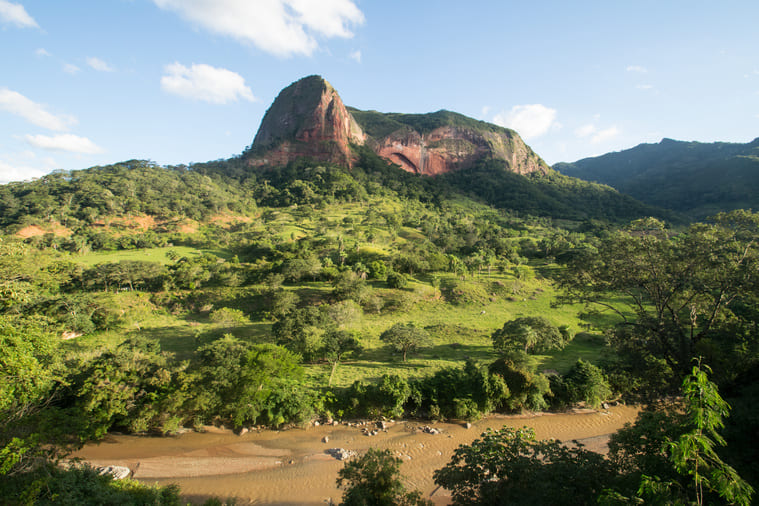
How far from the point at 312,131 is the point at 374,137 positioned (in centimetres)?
3091

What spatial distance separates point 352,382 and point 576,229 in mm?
88349

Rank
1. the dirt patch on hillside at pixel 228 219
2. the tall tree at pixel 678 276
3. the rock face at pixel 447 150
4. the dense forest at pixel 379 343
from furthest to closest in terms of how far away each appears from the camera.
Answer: the rock face at pixel 447 150
the dirt patch on hillside at pixel 228 219
the tall tree at pixel 678 276
the dense forest at pixel 379 343

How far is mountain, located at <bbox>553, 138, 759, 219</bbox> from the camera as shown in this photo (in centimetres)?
9594

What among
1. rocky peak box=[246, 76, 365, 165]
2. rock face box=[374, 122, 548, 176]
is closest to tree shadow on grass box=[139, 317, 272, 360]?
rocky peak box=[246, 76, 365, 165]

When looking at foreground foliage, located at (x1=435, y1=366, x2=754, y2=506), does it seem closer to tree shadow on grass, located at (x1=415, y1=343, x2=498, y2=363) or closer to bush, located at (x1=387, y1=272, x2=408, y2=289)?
tree shadow on grass, located at (x1=415, y1=343, x2=498, y2=363)

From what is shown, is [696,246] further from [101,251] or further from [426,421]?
[101,251]

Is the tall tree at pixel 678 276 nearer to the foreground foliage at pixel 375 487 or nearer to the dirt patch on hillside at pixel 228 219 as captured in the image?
the foreground foliage at pixel 375 487

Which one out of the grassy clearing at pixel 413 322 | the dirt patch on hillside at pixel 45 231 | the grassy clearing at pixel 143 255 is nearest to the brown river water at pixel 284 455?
the grassy clearing at pixel 413 322

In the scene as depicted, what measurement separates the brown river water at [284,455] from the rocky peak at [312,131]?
112 m

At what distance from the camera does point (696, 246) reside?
11648 millimetres

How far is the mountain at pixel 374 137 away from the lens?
12106 cm

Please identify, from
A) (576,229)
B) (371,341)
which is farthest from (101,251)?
(576,229)

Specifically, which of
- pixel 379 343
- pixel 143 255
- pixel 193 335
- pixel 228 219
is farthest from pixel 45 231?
pixel 379 343

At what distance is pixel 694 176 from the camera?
124 meters
